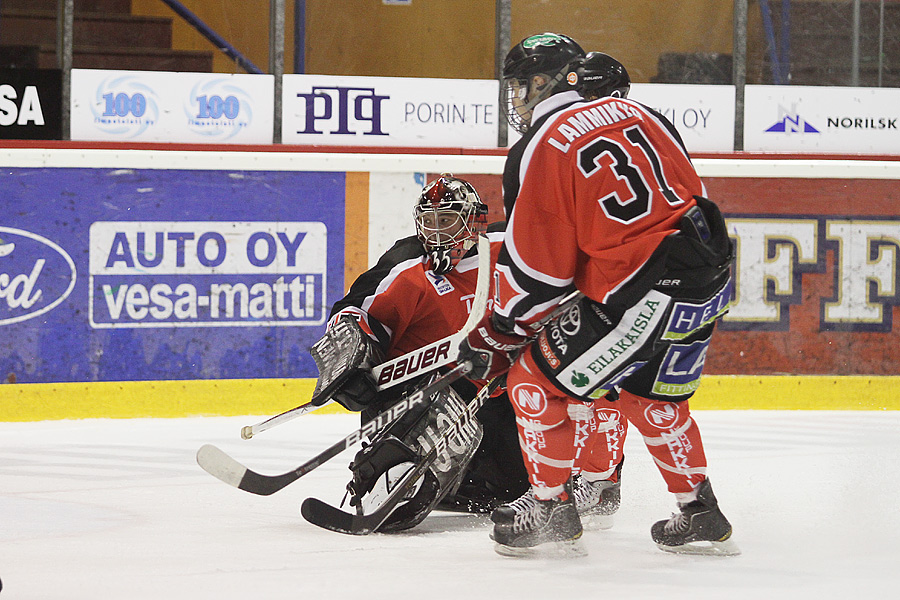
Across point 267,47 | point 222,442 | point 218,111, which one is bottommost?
point 222,442

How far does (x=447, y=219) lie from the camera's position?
9.41 feet

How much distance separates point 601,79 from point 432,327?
79 cm

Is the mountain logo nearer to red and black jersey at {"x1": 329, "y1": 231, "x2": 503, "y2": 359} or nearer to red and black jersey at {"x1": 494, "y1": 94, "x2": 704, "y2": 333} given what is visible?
red and black jersey at {"x1": 329, "y1": 231, "x2": 503, "y2": 359}

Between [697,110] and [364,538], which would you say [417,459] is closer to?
[364,538]

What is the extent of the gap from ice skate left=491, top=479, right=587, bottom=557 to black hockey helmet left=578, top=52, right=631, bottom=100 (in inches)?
33.8

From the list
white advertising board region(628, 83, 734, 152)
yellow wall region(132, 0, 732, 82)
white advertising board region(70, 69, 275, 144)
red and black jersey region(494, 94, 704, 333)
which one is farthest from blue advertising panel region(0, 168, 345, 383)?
red and black jersey region(494, 94, 704, 333)

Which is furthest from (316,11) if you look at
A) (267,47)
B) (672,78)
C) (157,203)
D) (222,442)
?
(222,442)

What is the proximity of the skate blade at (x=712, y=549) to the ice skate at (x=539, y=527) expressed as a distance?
0.67 ft

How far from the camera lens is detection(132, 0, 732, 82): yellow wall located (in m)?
5.25

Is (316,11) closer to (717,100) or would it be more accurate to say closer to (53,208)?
(53,208)

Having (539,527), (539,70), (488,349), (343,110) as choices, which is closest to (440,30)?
(343,110)

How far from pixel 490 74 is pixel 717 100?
108cm

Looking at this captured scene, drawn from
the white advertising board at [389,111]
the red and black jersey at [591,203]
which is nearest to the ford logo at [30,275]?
the white advertising board at [389,111]

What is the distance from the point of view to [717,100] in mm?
5402
